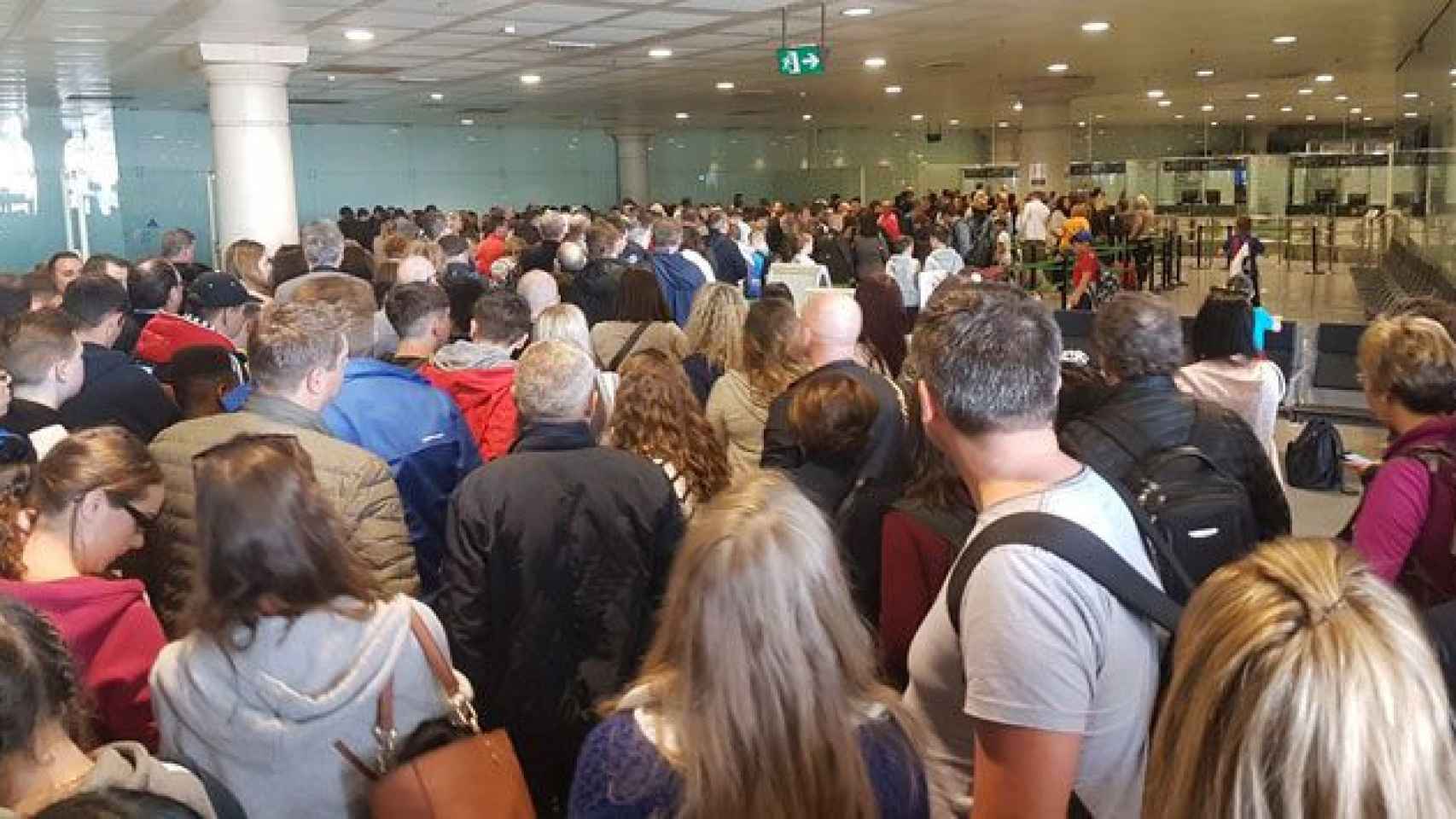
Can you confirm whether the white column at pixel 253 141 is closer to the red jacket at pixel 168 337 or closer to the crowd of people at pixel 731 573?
the red jacket at pixel 168 337

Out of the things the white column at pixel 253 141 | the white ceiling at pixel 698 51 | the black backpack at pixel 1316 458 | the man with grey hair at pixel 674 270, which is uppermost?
the white ceiling at pixel 698 51

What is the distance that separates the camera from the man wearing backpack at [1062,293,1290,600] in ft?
10.3

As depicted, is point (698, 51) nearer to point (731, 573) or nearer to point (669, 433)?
point (669, 433)

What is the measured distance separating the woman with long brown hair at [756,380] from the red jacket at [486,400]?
0.82 meters

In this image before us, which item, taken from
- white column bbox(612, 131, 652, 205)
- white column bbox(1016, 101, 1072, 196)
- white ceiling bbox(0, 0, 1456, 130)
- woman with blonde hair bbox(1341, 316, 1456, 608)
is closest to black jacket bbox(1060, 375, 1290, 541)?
woman with blonde hair bbox(1341, 316, 1456, 608)

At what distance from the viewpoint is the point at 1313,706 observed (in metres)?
1.16

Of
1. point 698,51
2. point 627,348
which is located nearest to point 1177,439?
point 627,348

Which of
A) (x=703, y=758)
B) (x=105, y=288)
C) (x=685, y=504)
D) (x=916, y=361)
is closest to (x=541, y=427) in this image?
(x=685, y=504)

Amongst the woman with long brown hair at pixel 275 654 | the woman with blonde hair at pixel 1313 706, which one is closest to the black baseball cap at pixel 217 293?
the woman with long brown hair at pixel 275 654

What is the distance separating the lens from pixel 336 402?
411 cm

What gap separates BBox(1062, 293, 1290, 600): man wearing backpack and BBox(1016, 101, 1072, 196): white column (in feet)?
78.0

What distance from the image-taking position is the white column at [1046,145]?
26.2 meters

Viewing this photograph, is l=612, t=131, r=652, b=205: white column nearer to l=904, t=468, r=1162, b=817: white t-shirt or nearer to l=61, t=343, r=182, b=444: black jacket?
l=61, t=343, r=182, b=444: black jacket

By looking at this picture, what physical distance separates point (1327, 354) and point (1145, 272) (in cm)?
1278
